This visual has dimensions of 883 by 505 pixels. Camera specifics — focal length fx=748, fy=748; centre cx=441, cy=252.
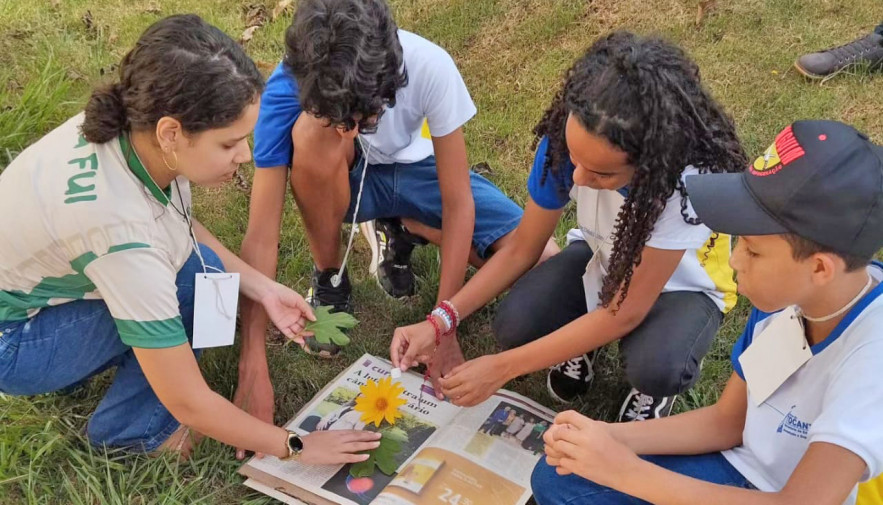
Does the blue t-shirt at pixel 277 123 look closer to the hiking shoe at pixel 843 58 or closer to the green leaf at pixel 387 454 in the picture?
the green leaf at pixel 387 454

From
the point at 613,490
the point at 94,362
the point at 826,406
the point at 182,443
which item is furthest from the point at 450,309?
the point at 826,406

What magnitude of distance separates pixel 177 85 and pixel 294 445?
0.91 meters

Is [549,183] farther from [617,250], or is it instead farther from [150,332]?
[150,332]

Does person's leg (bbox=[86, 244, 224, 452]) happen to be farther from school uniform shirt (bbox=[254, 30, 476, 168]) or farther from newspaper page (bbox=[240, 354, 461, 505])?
school uniform shirt (bbox=[254, 30, 476, 168])

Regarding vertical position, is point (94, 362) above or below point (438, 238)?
above

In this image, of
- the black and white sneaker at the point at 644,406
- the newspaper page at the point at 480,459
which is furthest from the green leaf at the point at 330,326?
the black and white sneaker at the point at 644,406

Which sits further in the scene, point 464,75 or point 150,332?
point 464,75

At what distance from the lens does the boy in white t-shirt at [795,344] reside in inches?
47.3

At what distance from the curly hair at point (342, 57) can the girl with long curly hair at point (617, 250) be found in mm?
438

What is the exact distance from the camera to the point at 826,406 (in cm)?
127

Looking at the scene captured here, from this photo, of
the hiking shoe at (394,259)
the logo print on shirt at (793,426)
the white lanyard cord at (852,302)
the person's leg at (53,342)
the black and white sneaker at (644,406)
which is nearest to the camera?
the white lanyard cord at (852,302)

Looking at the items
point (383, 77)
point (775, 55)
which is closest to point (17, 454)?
point (383, 77)

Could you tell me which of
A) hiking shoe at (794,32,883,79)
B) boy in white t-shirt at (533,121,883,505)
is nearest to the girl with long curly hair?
boy in white t-shirt at (533,121,883,505)

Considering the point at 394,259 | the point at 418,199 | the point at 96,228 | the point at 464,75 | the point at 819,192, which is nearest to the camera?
the point at 819,192
